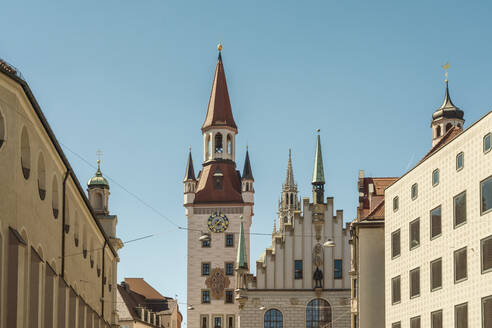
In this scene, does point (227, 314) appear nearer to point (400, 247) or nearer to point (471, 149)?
point (400, 247)

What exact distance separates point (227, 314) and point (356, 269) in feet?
142

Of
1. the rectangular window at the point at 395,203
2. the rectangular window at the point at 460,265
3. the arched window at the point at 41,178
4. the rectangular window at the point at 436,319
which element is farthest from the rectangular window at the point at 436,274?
the arched window at the point at 41,178

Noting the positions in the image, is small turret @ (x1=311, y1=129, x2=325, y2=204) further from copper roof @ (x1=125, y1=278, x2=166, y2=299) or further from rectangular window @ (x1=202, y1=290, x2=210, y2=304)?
copper roof @ (x1=125, y1=278, x2=166, y2=299)

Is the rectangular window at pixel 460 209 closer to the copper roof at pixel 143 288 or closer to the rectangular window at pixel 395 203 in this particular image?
the rectangular window at pixel 395 203

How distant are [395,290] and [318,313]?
3446 cm

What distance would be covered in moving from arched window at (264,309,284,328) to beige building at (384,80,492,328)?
32861mm

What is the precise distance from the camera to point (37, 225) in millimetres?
27453

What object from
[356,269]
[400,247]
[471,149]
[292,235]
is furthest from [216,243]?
[471,149]

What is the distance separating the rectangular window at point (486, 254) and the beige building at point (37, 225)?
544 inches

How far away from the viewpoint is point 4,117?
76.1ft

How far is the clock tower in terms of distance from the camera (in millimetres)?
93812

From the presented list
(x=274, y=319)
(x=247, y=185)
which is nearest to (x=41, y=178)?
(x=274, y=319)

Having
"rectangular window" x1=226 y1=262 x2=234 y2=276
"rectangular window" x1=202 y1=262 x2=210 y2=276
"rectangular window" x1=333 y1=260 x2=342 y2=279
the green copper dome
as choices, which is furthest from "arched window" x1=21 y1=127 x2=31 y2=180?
"rectangular window" x1=226 y1=262 x2=234 y2=276

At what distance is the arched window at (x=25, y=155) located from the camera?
25914mm
